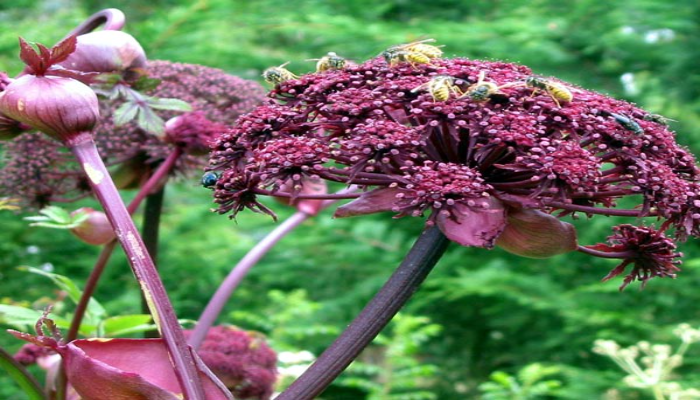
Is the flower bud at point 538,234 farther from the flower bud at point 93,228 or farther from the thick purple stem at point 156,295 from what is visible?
the flower bud at point 93,228

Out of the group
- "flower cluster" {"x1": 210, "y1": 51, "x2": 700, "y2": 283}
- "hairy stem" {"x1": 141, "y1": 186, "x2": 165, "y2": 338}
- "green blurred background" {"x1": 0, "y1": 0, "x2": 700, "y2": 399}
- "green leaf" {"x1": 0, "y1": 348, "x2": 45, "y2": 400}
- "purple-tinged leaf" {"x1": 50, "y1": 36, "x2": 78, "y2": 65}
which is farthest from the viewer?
"green blurred background" {"x1": 0, "y1": 0, "x2": 700, "y2": 399}

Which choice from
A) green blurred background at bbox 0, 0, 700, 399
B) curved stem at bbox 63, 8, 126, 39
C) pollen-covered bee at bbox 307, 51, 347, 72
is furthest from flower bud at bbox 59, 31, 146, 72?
green blurred background at bbox 0, 0, 700, 399

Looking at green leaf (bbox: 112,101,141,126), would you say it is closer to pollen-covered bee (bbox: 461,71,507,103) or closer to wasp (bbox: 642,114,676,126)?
pollen-covered bee (bbox: 461,71,507,103)

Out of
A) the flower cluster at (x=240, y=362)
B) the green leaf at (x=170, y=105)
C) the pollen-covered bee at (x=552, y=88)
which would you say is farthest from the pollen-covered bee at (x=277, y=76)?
the flower cluster at (x=240, y=362)

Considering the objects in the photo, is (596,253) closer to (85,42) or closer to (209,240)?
(85,42)

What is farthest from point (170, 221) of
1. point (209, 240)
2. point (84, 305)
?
point (84, 305)

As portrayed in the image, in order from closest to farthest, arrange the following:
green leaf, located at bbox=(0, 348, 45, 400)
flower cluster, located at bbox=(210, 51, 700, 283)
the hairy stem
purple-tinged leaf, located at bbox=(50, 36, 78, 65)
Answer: flower cluster, located at bbox=(210, 51, 700, 283), purple-tinged leaf, located at bbox=(50, 36, 78, 65), green leaf, located at bbox=(0, 348, 45, 400), the hairy stem
